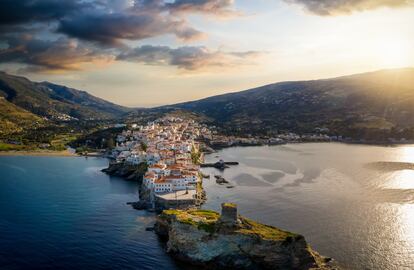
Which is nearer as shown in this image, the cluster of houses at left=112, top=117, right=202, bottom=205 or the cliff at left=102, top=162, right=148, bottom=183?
the cluster of houses at left=112, top=117, right=202, bottom=205

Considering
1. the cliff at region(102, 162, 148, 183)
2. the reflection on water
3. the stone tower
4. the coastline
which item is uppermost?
the coastline

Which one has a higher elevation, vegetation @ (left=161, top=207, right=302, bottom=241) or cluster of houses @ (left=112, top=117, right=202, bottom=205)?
cluster of houses @ (left=112, top=117, right=202, bottom=205)

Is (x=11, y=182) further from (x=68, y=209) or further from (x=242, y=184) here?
(x=242, y=184)

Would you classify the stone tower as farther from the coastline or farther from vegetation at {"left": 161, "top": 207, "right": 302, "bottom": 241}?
the coastline

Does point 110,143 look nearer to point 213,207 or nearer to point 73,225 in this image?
point 213,207

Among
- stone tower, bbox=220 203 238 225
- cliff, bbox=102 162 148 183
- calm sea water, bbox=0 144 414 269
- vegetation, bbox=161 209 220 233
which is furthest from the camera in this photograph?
cliff, bbox=102 162 148 183

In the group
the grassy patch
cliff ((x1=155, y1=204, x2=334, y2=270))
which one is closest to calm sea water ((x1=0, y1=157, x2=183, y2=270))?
cliff ((x1=155, y1=204, x2=334, y2=270))

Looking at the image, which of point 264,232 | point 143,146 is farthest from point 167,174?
point 143,146
